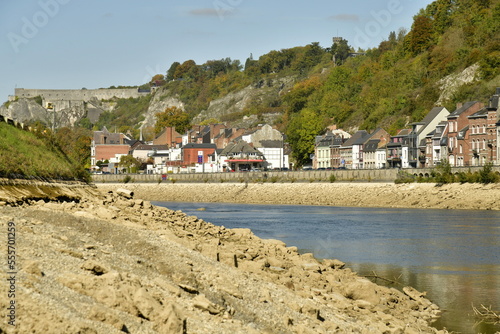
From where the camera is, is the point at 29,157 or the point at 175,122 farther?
the point at 175,122

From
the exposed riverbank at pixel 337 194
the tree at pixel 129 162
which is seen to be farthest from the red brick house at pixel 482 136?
the tree at pixel 129 162

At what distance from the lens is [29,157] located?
2978 cm

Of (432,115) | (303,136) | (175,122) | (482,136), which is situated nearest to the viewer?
(482,136)

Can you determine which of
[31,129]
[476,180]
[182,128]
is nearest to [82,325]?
Answer: [31,129]

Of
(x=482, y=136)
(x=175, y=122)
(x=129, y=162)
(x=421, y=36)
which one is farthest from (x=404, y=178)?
(x=175, y=122)

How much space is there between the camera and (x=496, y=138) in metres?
72.1

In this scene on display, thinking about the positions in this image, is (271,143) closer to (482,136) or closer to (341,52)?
(482,136)

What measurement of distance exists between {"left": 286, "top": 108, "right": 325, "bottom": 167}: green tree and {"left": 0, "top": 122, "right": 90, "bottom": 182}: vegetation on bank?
253 feet

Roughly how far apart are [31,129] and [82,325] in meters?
28.1

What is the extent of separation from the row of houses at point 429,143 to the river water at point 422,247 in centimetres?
2363

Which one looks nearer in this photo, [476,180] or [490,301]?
[490,301]

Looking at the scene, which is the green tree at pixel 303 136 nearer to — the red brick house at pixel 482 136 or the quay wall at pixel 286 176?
the quay wall at pixel 286 176

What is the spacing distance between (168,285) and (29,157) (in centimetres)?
1693

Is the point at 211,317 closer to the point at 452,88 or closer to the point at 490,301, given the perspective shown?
the point at 490,301
